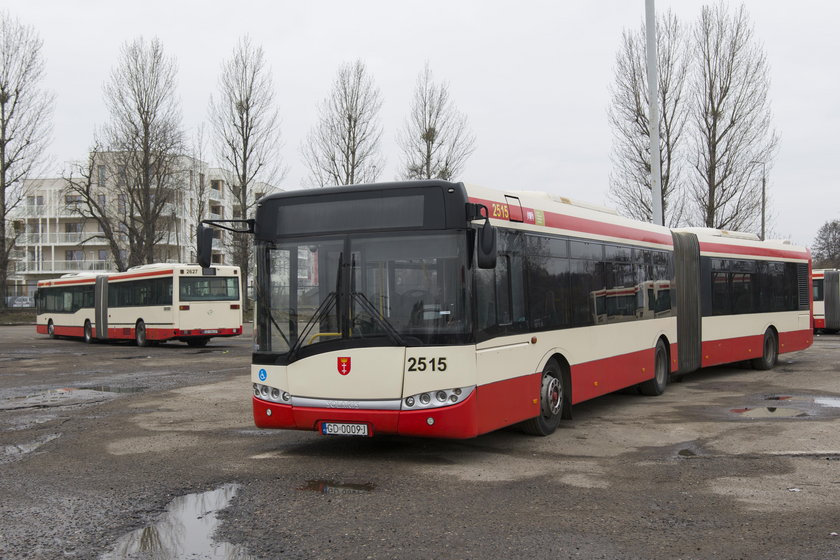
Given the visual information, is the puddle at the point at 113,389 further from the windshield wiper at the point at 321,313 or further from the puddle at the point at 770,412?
the puddle at the point at 770,412

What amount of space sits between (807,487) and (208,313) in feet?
76.5

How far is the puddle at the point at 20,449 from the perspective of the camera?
906cm

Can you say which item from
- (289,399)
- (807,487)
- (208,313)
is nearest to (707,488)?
(807,487)

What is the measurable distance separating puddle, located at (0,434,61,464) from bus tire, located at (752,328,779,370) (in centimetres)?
1405

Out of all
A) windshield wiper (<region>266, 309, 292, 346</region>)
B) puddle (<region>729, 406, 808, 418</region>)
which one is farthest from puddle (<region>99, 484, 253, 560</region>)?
puddle (<region>729, 406, 808, 418</region>)

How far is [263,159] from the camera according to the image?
4541cm

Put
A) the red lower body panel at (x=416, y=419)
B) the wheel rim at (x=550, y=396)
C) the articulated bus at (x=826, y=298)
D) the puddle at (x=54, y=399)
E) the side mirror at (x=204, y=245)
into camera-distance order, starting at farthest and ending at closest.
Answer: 1. the articulated bus at (x=826, y=298)
2. the puddle at (x=54, y=399)
3. the wheel rim at (x=550, y=396)
4. the side mirror at (x=204, y=245)
5. the red lower body panel at (x=416, y=419)

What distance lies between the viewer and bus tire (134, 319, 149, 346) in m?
29.4

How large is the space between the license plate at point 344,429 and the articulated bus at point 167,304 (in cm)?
1933

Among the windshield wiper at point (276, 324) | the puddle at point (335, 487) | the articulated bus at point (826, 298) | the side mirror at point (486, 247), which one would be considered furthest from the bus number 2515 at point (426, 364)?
the articulated bus at point (826, 298)

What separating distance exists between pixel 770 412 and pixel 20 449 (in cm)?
971

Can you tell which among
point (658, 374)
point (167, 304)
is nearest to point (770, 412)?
point (658, 374)

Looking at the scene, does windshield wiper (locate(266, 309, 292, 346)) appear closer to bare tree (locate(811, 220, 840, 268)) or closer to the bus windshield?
the bus windshield

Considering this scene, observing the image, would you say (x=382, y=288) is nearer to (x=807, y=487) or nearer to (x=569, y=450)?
(x=569, y=450)
